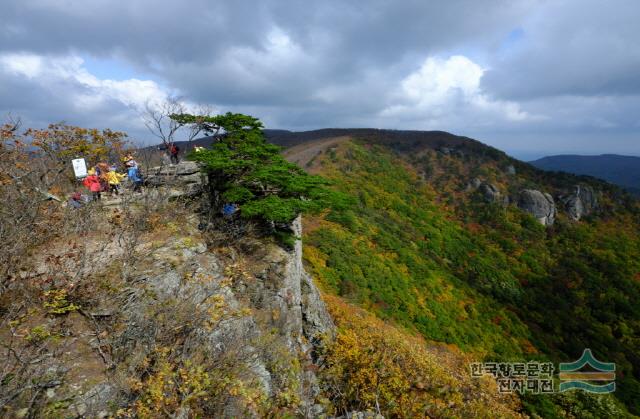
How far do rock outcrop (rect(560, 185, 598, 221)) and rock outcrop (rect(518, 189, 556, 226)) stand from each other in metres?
3.44

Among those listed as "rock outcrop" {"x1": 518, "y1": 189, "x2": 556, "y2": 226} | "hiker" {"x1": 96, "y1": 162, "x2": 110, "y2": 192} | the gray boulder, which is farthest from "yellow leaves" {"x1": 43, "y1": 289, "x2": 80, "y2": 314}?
"rock outcrop" {"x1": 518, "y1": 189, "x2": 556, "y2": 226}

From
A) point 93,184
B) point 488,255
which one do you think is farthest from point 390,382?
point 488,255

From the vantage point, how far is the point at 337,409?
1220cm

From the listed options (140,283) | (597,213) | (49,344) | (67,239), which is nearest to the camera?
(49,344)

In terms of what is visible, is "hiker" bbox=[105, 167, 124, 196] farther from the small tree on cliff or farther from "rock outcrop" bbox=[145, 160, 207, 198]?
the small tree on cliff

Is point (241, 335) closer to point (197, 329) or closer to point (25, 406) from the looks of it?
point (197, 329)

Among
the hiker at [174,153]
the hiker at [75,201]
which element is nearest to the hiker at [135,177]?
the hiker at [174,153]

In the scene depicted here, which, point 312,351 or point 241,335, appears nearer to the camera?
point 241,335

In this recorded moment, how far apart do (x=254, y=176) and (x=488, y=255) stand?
137ft

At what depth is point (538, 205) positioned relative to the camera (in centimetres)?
5356

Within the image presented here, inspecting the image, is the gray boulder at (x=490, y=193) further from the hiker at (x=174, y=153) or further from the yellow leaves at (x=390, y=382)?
the hiker at (x=174, y=153)

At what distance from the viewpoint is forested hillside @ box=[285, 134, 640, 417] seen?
91.8ft

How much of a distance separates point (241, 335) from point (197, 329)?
1.54 meters

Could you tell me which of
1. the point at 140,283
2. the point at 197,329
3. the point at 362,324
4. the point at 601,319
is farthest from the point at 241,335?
the point at 601,319
